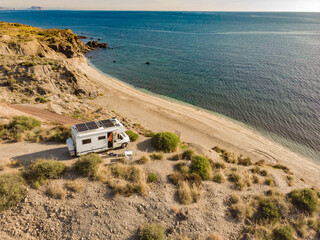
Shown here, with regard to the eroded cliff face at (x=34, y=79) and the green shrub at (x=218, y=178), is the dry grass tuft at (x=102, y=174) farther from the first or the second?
the eroded cliff face at (x=34, y=79)

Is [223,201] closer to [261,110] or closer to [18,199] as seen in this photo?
[18,199]

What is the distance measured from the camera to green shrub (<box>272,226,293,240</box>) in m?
12.1

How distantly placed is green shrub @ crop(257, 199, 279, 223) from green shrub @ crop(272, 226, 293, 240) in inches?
26.6

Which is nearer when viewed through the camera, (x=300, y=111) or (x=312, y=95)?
(x=300, y=111)

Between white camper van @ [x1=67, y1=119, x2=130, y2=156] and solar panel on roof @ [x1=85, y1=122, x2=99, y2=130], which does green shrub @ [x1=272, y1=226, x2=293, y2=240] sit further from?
solar panel on roof @ [x1=85, y1=122, x2=99, y2=130]

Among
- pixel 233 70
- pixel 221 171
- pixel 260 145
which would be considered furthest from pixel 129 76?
pixel 221 171

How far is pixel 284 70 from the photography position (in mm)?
65000

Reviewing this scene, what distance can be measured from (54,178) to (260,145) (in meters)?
29.4

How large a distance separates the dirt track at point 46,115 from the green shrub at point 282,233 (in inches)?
998

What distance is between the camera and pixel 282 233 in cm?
1226

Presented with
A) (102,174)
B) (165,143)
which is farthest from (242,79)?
(102,174)

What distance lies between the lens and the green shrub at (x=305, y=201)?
1441 cm

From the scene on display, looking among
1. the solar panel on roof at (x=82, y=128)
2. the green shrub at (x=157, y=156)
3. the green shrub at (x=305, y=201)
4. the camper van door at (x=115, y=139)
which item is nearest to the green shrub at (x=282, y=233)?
the green shrub at (x=305, y=201)

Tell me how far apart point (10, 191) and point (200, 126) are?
1114 inches
